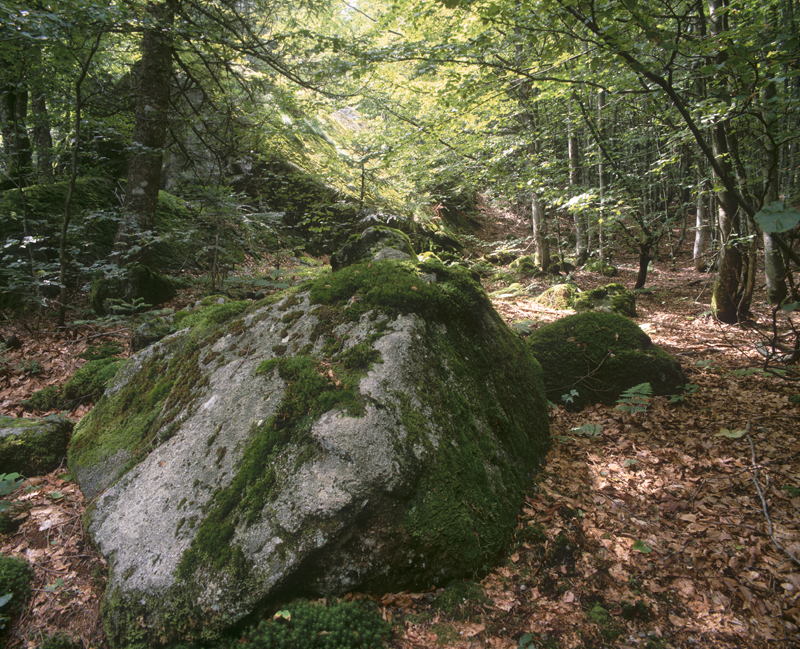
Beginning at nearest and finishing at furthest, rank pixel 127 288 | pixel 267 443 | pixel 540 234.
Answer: pixel 267 443, pixel 127 288, pixel 540 234

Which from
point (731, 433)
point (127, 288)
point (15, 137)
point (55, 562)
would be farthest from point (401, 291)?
point (15, 137)

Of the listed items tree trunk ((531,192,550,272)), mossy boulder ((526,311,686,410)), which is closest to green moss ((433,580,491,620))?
mossy boulder ((526,311,686,410))

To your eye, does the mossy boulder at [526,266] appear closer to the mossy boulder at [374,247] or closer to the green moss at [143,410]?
the mossy boulder at [374,247]

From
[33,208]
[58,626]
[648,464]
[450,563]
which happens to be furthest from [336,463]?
[33,208]

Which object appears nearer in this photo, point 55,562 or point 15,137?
point 55,562

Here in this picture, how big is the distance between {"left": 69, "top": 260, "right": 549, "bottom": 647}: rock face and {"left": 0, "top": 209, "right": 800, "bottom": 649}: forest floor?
22 cm

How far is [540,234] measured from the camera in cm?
1323

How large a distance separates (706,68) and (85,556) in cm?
A: 629

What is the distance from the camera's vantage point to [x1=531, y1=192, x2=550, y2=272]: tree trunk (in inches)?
516

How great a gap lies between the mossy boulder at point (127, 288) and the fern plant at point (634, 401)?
284 inches

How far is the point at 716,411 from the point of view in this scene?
13.7 feet

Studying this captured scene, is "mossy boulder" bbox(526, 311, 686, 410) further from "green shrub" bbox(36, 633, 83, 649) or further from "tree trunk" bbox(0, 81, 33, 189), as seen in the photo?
"tree trunk" bbox(0, 81, 33, 189)

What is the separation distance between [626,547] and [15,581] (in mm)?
4320

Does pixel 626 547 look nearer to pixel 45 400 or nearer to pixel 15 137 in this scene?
pixel 45 400
